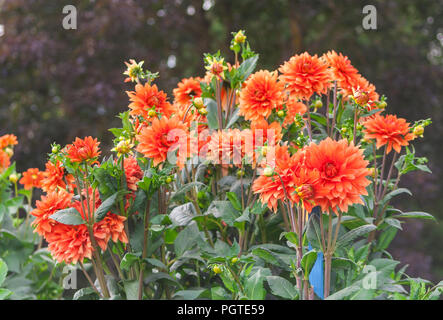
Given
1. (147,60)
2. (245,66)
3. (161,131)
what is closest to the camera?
(161,131)

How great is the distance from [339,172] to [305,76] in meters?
0.37

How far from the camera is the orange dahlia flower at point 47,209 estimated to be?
1.06m

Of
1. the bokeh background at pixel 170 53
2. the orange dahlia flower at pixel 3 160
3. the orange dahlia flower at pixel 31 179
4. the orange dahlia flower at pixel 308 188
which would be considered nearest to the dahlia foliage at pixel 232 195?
the orange dahlia flower at pixel 308 188

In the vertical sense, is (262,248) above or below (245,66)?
below

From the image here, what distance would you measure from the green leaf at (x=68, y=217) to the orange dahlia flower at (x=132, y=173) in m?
0.13

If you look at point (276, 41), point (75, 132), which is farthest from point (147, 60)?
point (276, 41)

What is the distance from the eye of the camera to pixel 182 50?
4.75 meters

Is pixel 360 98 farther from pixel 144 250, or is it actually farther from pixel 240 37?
pixel 144 250

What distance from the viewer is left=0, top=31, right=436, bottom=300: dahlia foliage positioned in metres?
0.92

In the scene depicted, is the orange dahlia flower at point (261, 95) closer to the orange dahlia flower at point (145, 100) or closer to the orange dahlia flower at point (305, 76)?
the orange dahlia flower at point (305, 76)

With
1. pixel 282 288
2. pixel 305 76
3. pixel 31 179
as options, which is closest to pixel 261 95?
pixel 305 76

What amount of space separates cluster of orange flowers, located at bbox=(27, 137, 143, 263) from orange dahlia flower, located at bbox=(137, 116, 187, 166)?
0.11 meters
